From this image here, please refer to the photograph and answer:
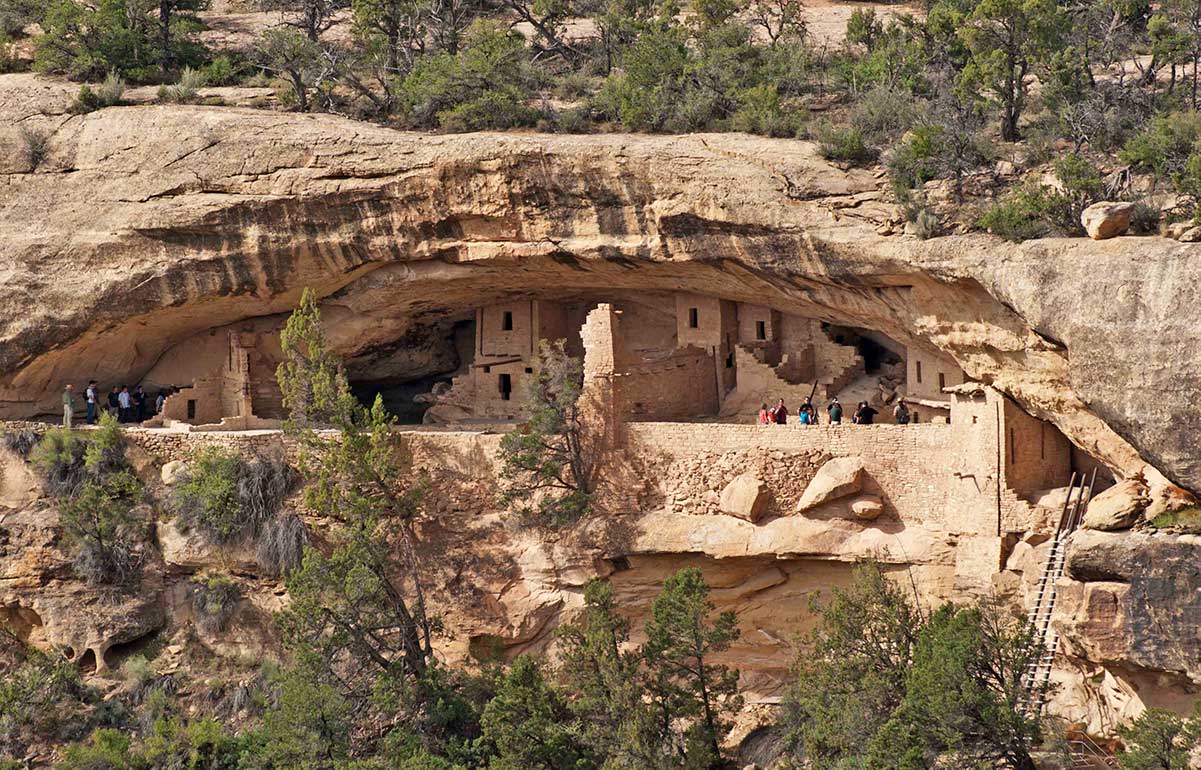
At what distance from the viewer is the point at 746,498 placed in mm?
22875

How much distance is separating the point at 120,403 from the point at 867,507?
11029 millimetres

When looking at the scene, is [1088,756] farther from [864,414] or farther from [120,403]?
[120,403]

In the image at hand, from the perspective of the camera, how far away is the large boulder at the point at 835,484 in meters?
22.6

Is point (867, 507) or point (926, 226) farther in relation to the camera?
point (867, 507)

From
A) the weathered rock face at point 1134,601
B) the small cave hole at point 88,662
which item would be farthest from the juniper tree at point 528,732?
the weathered rock face at point 1134,601

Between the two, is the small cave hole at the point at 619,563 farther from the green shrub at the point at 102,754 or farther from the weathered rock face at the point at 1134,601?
the green shrub at the point at 102,754

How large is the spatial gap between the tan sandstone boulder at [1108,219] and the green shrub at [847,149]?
11.6 ft

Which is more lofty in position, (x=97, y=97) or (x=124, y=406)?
(x=97, y=97)

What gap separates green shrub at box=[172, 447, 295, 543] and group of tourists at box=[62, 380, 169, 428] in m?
2.15

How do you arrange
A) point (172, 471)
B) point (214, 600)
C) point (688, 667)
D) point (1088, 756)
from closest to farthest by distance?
point (1088, 756)
point (688, 667)
point (214, 600)
point (172, 471)

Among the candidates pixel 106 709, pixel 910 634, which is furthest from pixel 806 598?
pixel 106 709

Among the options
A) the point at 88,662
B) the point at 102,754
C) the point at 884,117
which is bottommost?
the point at 102,754

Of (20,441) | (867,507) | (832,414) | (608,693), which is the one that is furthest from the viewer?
(20,441)

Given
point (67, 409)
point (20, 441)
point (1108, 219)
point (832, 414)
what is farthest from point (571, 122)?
point (20, 441)
